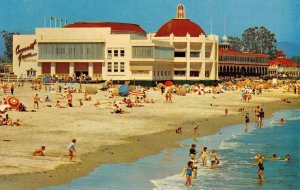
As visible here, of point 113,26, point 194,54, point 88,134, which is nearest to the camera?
point 88,134

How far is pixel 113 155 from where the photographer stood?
2931 centimetres

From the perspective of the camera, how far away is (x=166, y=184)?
23391 millimetres

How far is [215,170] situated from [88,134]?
10725mm

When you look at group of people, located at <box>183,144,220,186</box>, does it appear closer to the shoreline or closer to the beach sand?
the shoreline

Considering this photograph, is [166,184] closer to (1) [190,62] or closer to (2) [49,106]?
(2) [49,106]

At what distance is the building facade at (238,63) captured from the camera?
5354 inches

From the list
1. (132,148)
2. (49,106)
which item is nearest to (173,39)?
(49,106)

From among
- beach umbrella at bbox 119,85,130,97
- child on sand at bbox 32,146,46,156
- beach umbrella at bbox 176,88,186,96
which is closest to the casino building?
beach umbrella at bbox 176,88,186,96

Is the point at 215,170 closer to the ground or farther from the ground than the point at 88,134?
closer to the ground

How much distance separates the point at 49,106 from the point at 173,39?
59.1 meters

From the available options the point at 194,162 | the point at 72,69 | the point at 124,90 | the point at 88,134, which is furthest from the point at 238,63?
the point at 194,162

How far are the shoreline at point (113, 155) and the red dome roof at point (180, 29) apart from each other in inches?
2416

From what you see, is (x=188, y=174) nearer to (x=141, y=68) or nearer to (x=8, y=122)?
(x=8, y=122)

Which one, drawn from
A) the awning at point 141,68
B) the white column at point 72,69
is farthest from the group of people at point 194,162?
the white column at point 72,69
